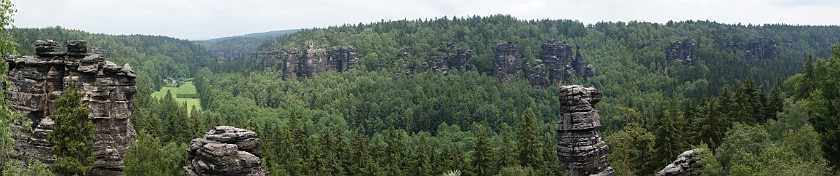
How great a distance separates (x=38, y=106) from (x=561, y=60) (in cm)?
15023

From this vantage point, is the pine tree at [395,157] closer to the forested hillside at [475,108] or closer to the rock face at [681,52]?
the forested hillside at [475,108]

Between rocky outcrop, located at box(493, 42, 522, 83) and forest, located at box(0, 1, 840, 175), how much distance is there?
3749mm

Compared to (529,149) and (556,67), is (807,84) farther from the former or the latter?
(556,67)

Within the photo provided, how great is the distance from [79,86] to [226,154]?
24235mm

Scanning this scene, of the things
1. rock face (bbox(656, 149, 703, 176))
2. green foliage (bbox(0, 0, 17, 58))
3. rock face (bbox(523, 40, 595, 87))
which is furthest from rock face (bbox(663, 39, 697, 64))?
green foliage (bbox(0, 0, 17, 58))

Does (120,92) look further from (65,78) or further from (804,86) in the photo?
(804,86)

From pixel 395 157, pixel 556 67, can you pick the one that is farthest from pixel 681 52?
pixel 395 157

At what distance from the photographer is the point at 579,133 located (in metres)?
31.4

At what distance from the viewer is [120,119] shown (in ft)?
140

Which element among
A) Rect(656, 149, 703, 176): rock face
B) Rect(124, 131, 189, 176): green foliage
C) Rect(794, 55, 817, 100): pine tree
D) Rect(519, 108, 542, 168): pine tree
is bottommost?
Rect(519, 108, 542, 168): pine tree

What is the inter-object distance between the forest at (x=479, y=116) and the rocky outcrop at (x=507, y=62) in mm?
3749

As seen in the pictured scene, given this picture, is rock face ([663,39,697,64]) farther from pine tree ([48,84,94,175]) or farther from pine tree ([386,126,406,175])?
pine tree ([48,84,94,175])

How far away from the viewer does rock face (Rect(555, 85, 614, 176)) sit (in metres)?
31.2

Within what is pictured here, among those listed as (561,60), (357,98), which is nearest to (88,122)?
(357,98)
